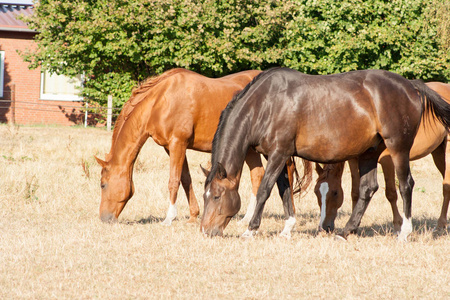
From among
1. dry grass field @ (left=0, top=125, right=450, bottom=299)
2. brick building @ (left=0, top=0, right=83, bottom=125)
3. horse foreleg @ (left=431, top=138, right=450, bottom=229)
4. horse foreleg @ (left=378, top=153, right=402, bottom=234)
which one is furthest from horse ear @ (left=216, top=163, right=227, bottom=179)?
brick building @ (left=0, top=0, right=83, bottom=125)

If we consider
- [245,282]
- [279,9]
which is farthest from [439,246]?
[279,9]

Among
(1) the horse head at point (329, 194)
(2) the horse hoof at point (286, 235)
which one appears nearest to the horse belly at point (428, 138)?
(1) the horse head at point (329, 194)

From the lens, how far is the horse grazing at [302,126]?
6.07 metres

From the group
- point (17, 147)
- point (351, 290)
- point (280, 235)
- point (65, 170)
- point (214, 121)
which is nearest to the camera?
point (351, 290)

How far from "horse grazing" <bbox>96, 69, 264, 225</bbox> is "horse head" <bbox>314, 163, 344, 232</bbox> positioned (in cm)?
178

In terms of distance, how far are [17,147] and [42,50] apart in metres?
8.15

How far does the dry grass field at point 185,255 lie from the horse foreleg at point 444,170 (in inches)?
14.0

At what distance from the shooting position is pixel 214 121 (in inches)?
304

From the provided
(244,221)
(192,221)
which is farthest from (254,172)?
(192,221)

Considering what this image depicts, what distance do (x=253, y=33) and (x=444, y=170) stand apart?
12953mm

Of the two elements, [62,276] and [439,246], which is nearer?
[62,276]

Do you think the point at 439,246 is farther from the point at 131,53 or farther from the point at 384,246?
the point at 131,53

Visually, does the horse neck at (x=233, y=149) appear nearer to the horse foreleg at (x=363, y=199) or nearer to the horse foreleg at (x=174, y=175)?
the horse foreleg at (x=174, y=175)

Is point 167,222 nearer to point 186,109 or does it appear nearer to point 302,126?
point 186,109
